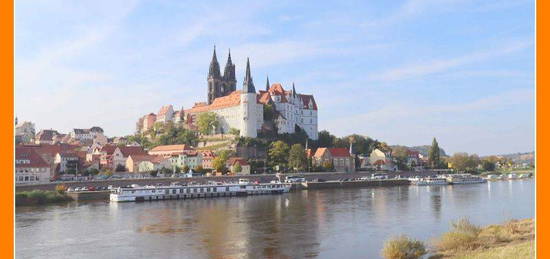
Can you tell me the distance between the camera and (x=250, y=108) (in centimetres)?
8562

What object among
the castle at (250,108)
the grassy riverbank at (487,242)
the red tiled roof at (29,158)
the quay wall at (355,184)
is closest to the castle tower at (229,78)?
the castle at (250,108)

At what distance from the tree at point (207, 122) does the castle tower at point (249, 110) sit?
24.4 ft

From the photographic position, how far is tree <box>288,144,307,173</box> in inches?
2874

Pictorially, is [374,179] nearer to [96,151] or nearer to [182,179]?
[182,179]

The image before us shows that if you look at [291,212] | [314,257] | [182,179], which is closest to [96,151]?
[182,179]

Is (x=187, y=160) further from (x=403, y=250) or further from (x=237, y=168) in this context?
(x=403, y=250)

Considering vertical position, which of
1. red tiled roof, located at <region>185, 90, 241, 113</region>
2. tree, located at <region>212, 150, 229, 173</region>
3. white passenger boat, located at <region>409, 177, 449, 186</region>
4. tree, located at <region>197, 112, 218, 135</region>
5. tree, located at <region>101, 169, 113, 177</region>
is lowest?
white passenger boat, located at <region>409, 177, 449, 186</region>

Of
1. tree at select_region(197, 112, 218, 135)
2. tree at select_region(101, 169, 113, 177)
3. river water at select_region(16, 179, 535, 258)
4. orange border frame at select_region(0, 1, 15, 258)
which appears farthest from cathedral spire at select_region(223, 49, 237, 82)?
orange border frame at select_region(0, 1, 15, 258)

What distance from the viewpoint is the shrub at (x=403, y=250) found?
1767 centimetres

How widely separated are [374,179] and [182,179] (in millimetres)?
27824

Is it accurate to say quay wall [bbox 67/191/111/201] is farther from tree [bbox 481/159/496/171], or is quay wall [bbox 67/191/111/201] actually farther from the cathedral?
tree [bbox 481/159/496/171]

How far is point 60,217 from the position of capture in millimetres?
33094

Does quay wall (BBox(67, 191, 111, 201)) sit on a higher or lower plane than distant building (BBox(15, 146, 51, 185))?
lower

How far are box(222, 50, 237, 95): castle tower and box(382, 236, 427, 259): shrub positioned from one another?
9076 cm
